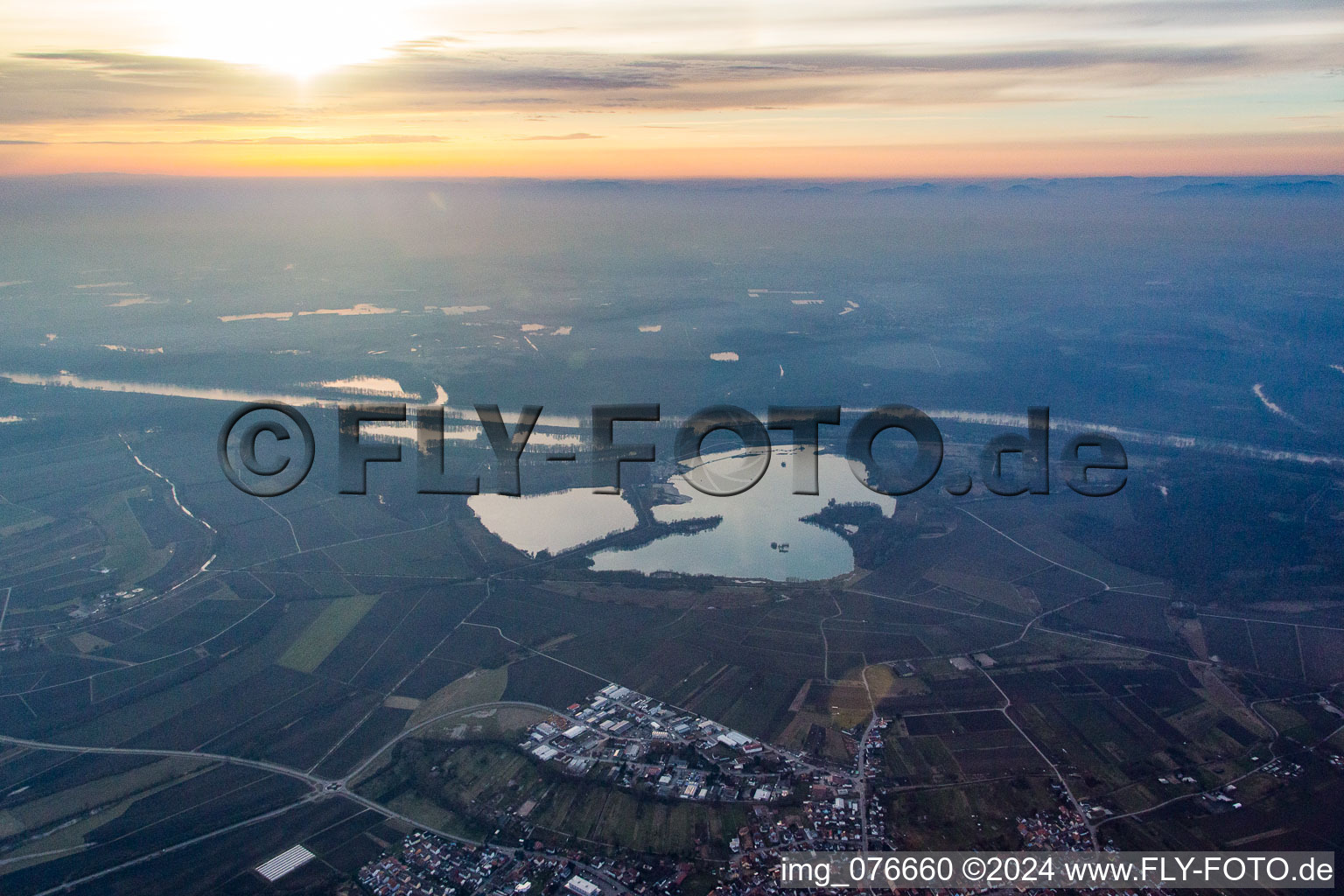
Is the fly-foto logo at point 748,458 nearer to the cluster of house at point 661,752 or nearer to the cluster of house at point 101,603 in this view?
the cluster of house at point 101,603

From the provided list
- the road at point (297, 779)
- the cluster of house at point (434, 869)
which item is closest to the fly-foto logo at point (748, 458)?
the road at point (297, 779)

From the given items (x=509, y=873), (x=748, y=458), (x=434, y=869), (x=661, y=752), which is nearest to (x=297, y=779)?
(x=434, y=869)

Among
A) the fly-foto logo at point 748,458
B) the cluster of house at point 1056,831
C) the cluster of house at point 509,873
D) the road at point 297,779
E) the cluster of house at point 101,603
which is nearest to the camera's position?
the cluster of house at point 509,873

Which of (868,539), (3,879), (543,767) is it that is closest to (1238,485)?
(868,539)

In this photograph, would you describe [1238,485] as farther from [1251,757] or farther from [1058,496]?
[1251,757]

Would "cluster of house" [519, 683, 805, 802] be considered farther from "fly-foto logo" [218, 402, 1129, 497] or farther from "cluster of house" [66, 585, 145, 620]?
"cluster of house" [66, 585, 145, 620]

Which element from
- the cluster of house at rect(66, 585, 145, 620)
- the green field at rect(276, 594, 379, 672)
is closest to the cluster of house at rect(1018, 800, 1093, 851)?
the green field at rect(276, 594, 379, 672)
